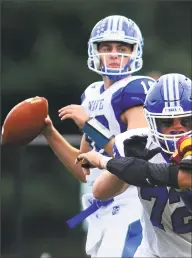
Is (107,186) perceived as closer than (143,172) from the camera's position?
No

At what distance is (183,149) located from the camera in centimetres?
465

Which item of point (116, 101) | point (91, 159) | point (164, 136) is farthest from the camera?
point (116, 101)

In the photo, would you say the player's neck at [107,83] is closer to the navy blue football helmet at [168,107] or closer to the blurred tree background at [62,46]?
the navy blue football helmet at [168,107]

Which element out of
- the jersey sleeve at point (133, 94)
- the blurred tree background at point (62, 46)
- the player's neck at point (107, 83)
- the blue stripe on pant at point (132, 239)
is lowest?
the blurred tree background at point (62, 46)

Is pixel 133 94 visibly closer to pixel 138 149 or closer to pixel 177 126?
pixel 138 149

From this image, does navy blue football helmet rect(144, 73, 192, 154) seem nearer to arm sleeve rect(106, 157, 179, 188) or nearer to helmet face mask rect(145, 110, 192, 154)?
helmet face mask rect(145, 110, 192, 154)

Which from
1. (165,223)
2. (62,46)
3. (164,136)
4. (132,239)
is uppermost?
(164,136)

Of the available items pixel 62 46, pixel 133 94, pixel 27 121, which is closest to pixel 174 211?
pixel 133 94

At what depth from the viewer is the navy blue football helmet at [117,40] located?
6379 mm

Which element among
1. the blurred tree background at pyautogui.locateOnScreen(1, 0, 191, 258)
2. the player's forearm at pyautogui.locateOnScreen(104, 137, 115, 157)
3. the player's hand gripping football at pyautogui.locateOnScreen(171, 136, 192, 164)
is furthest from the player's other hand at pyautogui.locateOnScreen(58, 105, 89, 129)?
the blurred tree background at pyautogui.locateOnScreen(1, 0, 191, 258)

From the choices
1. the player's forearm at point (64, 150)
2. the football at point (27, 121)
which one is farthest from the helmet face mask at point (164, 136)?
the player's forearm at point (64, 150)

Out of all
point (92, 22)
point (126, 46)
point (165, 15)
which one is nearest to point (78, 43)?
point (92, 22)

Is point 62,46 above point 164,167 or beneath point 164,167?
beneath

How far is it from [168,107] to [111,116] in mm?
1194
